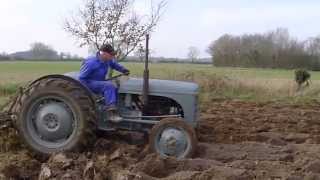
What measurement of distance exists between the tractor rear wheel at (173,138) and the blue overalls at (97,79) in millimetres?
721

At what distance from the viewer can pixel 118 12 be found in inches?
677

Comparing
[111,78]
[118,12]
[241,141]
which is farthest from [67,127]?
[118,12]

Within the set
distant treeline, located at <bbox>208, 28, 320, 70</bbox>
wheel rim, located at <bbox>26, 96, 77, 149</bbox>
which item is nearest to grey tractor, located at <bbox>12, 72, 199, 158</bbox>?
wheel rim, located at <bbox>26, 96, 77, 149</bbox>

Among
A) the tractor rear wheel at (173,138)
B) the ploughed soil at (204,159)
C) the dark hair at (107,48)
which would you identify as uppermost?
the dark hair at (107,48)

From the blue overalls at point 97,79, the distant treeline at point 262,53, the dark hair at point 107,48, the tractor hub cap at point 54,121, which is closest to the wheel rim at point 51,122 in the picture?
the tractor hub cap at point 54,121

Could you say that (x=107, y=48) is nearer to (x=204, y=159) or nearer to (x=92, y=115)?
(x=92, y=115)

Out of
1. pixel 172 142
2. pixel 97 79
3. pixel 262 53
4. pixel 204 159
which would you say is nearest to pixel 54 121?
pixel 97 79

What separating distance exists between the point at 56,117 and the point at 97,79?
28.9 inches

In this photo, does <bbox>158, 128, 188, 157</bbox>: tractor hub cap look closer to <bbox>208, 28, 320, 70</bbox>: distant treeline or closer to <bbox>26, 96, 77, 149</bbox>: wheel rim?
<bbox>26, 96, 77, 149</bbox>: wheel rim

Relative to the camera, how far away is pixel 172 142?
721 centimetres

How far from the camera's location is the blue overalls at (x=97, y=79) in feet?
24.4

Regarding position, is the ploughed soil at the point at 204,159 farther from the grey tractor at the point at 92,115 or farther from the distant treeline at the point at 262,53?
the distant treeline at the point at 262,53

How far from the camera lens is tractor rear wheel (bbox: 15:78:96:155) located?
7.29 m

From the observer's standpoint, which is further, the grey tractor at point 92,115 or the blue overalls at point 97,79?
the blue overalls at point 97,79
